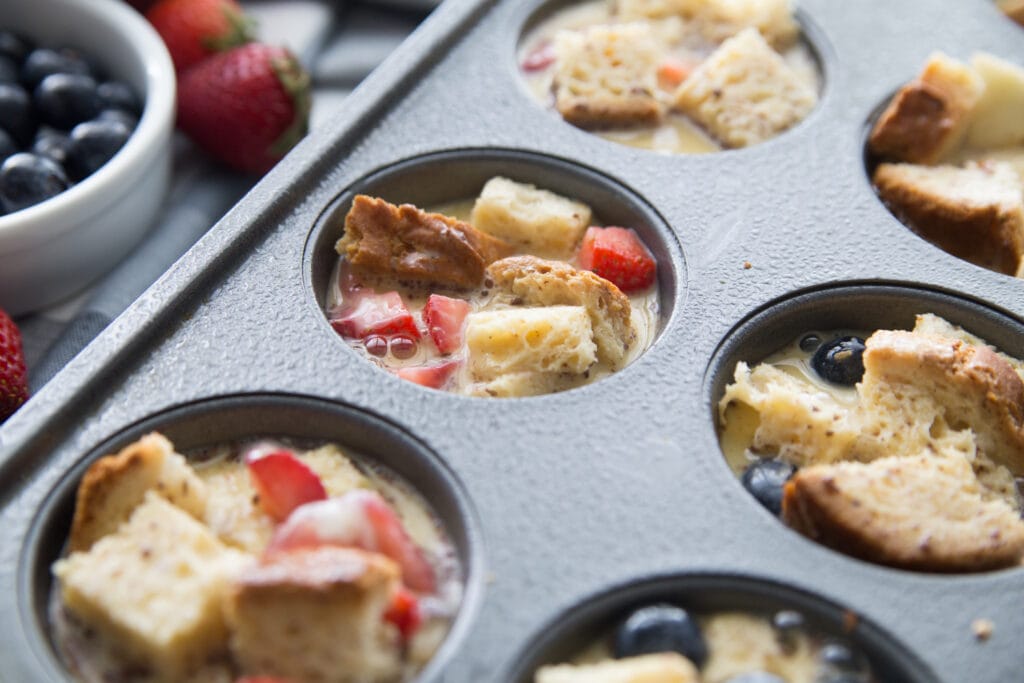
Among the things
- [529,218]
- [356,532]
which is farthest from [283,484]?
[529,218]

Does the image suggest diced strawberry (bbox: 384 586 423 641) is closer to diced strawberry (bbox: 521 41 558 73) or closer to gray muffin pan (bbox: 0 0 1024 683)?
gray muffin pan (bbox: 0 0 1024 683)

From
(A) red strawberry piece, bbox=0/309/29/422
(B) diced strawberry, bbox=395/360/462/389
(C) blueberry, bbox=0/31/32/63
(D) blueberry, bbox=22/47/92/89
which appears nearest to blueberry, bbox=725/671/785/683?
(B) diced strawberry, bbox=395/360/462/389

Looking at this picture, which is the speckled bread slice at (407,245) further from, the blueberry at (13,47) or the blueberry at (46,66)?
the blueberry at (13,47)

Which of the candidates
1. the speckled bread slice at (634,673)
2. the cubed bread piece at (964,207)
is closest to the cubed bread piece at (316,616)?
the speckled bread slice at (634,673)

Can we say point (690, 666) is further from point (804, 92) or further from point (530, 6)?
point (530, 6)

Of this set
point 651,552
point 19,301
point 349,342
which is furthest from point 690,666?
point 19,301

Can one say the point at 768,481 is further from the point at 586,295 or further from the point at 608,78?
the point at 608,78
